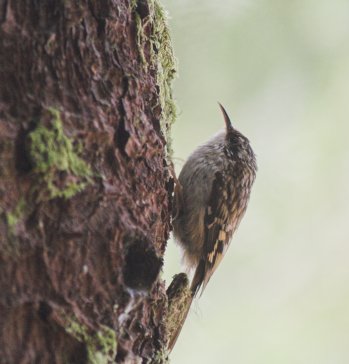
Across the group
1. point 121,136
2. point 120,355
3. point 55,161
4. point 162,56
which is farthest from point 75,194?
point 162,56

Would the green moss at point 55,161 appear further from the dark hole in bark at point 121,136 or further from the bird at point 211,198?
the bird at point 211,198

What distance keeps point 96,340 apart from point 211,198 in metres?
1.70

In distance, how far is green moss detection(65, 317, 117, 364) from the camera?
1426 mm

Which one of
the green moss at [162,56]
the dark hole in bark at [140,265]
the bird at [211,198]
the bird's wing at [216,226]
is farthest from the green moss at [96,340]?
the bird's wing at [216,226]

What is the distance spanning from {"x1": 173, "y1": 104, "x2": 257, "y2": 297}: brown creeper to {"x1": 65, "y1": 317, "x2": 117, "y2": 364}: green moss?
53.6 inches

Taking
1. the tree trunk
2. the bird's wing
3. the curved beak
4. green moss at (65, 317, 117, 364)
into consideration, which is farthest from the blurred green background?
green moss at (65, 317, 117, 364)

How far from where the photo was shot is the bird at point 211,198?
2996 mm

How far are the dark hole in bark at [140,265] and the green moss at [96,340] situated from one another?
0.45 feet

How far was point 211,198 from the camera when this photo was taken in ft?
10.2

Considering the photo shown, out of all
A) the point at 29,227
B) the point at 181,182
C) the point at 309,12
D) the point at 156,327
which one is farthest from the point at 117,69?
the point at 309,12

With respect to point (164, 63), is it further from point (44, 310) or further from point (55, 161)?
point (44, 310)

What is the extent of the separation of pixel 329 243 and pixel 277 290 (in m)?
0.36

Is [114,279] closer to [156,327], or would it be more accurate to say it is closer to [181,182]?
[156,327]

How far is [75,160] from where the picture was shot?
1551 millimetres
